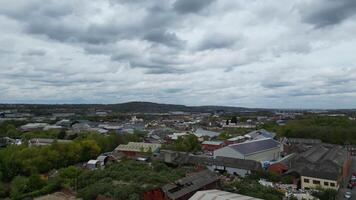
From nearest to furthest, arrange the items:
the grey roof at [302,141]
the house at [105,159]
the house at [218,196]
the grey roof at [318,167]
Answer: the house at [218,196], the grey roof at [318,167], the house at [105,159], the grey roof at [302,141]

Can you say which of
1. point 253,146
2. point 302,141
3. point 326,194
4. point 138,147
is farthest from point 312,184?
point 302,141

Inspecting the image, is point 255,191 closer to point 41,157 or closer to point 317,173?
point 317,173

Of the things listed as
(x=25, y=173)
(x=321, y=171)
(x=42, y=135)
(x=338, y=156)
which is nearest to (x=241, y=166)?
(x=321, y=171)

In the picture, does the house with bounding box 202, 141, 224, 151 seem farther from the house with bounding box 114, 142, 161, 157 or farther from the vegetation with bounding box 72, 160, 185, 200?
the vegetation with bounding box 72, 160, 185, 200

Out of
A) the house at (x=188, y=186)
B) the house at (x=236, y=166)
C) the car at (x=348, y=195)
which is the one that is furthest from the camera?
the house at (x=236, y=166)

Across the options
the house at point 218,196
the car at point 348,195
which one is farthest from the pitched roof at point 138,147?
the house at point 218,196

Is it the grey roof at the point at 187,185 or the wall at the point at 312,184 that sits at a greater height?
the grey roof at the point at 187,185

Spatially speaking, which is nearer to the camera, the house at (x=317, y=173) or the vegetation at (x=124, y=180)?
the vegetation at (x=124, y=180)

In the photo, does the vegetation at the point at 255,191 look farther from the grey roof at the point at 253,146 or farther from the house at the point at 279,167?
the grey roof at the point at 253,146
